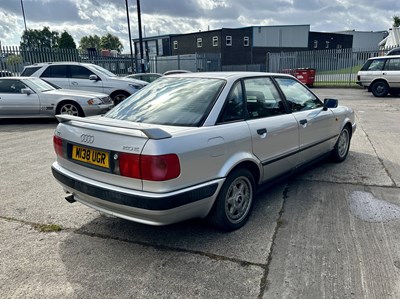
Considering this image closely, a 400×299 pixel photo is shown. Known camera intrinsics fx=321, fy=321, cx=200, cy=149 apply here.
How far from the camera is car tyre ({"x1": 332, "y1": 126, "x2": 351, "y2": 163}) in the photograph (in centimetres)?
506

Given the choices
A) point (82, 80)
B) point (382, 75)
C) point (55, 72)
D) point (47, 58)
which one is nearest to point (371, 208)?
point (82, 80)

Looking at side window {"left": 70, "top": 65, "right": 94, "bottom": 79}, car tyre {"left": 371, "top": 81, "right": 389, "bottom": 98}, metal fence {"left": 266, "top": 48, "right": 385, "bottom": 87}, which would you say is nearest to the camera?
side window {"left": 70, "top": 65, "right": 94, "bottom": 79}

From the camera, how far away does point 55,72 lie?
1077 centimetres

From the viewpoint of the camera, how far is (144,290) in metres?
2.34

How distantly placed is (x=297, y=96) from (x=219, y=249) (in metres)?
2.35

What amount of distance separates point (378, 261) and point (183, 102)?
86.0 inches

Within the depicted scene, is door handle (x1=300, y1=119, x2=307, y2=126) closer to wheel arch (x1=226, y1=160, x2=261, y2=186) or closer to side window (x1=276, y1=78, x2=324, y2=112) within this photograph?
side window (x1=276, y1=78, x2=324, y2=112)

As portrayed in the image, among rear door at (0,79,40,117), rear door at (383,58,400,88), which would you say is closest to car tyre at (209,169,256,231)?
rear door at (0,79,40,117)

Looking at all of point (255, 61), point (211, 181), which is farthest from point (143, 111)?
point (255, 61)

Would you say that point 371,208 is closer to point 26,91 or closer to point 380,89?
point 26,91

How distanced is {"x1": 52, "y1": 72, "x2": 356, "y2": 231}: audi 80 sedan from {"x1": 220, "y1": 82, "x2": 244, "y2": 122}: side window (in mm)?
10

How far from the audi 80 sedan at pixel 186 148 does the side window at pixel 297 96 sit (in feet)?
0.09

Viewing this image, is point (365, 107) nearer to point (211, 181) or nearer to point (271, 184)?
point (271, 184)

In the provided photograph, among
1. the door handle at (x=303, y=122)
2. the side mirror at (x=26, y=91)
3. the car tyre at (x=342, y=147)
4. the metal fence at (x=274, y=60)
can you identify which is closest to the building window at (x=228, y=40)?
the metal fence at (x=274, y=60)
